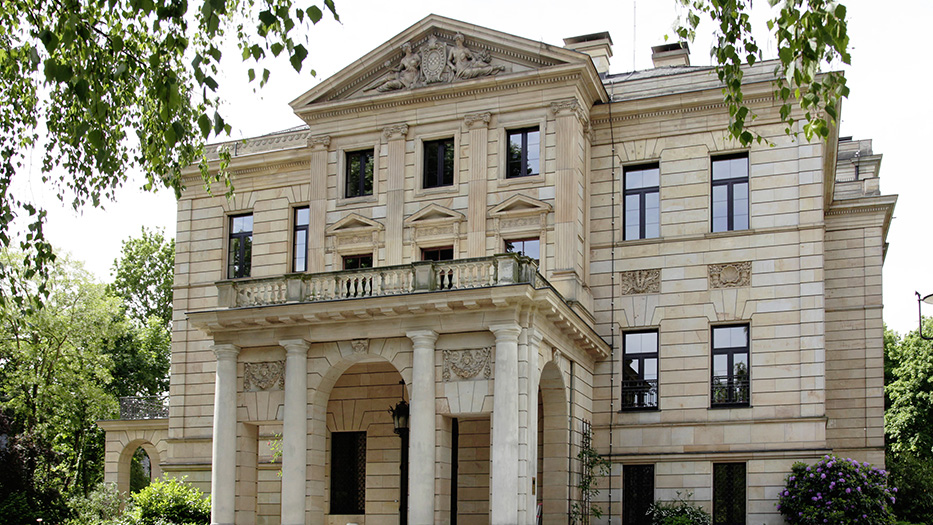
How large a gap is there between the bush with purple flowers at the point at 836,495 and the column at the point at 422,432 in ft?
30.3

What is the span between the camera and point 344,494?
30234mm

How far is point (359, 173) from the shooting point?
31.5 m

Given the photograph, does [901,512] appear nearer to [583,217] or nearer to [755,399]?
[755,399]

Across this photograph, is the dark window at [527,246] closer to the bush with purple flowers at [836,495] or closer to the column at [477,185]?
the column at [477,185]

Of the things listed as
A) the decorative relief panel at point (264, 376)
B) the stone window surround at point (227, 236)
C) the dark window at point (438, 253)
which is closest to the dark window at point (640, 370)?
the dark window at point (438, 253)

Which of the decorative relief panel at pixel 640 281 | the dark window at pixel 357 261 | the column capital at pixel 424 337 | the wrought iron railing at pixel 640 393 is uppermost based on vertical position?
the dark window at pixel 357 261

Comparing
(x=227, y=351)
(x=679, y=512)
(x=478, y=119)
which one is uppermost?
(x=478, y=119)

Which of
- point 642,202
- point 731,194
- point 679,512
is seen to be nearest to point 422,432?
point 679,512

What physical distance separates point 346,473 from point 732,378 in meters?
11.3

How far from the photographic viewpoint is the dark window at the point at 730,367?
93.0 ft

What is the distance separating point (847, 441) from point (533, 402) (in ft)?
42.1

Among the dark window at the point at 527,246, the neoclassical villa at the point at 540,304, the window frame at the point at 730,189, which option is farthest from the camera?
the window frame at the point at 730,189

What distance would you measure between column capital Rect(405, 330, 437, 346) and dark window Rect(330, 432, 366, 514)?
6.21 meters

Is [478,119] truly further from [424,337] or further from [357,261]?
[424,337]
